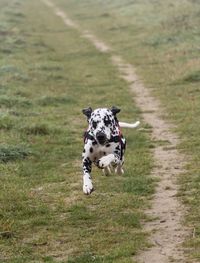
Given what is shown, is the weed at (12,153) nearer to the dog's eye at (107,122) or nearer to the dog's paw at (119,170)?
the dog's paw at (119,170)

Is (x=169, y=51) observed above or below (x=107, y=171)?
below

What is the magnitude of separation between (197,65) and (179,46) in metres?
4.75

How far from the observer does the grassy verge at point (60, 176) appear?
8.18 meters

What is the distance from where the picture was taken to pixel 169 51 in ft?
86.3

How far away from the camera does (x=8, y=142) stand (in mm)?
13594

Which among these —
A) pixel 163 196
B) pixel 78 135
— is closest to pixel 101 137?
pixel 163 196

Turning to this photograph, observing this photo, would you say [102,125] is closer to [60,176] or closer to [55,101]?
[60,176]

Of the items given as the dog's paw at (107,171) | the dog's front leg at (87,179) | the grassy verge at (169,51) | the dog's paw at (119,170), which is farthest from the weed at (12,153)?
the dog's front leg at (87,179)

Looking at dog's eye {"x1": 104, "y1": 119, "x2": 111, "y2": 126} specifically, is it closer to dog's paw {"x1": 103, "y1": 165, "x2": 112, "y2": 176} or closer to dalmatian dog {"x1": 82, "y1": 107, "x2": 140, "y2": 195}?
dalmatian dog {"x1": 82, "y1": 107, "x2": 140, "y2": 195}

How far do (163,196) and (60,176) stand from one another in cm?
220

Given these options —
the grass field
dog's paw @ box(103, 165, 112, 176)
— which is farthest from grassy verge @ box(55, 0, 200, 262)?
dog's paw @ box(103, 165, 112, 176)

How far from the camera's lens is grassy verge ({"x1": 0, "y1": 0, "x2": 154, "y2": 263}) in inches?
322

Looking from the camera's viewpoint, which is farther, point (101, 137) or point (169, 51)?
point (169, 51)

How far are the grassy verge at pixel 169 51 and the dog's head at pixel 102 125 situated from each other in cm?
152
